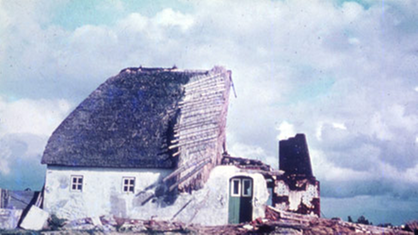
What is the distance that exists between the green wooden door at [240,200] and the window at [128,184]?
4.86m

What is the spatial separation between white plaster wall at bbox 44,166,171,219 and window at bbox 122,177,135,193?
0.16m

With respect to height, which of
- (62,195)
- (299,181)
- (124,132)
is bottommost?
(62,195)

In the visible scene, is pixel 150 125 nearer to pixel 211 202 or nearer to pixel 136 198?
pixel 136 198

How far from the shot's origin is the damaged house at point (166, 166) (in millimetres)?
18312

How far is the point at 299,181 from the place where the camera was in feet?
65.2

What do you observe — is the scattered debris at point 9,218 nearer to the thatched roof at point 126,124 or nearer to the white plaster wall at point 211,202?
the thatched roof at point 126,124

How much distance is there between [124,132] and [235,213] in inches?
289

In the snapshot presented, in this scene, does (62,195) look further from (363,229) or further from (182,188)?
(363,229)

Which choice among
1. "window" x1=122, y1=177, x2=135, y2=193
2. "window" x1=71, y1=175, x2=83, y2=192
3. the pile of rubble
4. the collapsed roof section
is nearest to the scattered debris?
the pile of rubble

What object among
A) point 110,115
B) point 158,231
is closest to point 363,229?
point 158,231

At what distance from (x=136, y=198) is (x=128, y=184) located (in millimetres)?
844

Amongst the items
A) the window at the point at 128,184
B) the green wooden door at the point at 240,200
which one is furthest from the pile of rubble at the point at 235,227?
the window at the point at 128,184

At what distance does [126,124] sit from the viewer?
21.2 meters

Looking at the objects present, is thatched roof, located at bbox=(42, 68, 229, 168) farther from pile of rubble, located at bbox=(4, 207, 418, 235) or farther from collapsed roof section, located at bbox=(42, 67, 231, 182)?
pile of rubble, located at bbox=(4, 207, 418, 235)
